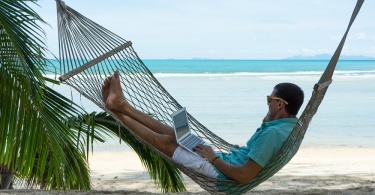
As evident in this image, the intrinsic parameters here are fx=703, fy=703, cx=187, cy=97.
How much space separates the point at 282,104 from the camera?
8.53ft

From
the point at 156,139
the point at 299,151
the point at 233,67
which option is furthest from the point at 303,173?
the point at 233,67

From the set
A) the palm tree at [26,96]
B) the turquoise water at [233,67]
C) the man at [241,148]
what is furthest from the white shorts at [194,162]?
the turquoise water at [233,67]

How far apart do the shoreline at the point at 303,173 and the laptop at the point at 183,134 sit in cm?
143

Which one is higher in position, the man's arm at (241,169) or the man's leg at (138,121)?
the man's leg at (138,121)

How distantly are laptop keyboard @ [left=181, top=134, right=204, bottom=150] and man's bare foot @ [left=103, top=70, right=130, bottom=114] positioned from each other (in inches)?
11.3

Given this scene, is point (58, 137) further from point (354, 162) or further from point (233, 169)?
point (354, 162)

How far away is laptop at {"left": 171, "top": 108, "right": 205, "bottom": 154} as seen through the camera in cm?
277

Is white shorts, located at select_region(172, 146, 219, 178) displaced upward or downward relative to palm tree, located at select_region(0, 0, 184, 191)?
downward

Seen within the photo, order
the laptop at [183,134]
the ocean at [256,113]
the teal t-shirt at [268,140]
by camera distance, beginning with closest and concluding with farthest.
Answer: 1. the teal t-shirt at [268,140]
2. the laptop at [183,134]
3. the ocean at [256,113]

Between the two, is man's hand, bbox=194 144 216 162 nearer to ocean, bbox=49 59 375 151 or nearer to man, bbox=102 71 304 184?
man, bbox=102 71 304 184

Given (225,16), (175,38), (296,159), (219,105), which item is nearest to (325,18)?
(225,16)

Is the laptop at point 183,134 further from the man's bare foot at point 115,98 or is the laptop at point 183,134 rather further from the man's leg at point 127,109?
the man's bare foot at point 115,98

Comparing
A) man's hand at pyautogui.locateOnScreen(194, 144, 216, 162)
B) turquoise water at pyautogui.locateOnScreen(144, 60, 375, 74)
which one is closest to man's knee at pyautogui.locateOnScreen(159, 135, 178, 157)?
man's hand at pyautogui.locateOnScreen(194, 144, 216, 162)

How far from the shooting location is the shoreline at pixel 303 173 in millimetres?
5153
